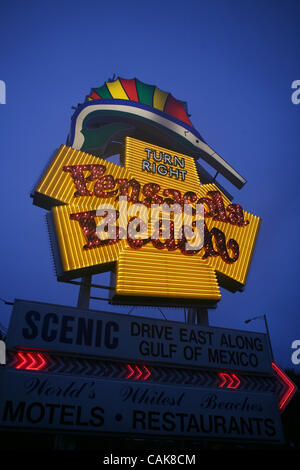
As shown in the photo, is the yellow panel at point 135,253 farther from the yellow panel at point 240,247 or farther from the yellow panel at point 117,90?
the yellow panel at point 117,90

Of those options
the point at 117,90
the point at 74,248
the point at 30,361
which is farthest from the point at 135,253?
the point at 117,90

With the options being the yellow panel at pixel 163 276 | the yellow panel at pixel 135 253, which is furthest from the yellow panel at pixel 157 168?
the yellow panel at pixel 163 276

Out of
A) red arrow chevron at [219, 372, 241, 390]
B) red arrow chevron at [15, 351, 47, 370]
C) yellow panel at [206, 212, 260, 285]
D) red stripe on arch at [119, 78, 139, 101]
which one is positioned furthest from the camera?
red stripe on arch at [119, 78, 139, 101]

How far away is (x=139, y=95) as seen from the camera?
12953mm

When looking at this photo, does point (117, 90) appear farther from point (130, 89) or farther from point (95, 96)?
point (95, 96)

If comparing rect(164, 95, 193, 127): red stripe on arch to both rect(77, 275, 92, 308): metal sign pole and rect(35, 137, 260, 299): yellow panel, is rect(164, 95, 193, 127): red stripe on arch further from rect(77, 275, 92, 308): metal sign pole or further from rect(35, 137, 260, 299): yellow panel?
rect(77, 275, 92, 308): metal sign pole

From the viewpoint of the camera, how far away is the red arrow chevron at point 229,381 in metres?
8.68

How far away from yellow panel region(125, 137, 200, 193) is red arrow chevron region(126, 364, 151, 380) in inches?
235

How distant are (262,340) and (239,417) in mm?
2301

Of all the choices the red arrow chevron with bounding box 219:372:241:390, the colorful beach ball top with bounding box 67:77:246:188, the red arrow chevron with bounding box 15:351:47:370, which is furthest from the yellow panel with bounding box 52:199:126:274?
the red arrow chevron with bounding box 219:372:241:390

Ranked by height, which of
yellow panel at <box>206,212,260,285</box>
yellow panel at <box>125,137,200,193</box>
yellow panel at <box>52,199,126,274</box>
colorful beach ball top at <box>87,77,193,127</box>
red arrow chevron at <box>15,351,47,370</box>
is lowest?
red arrow chevron at <box>15,351,47,370</box>

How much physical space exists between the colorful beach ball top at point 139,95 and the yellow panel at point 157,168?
5.98 feet

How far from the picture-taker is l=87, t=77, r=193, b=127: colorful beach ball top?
12578 millimetres
